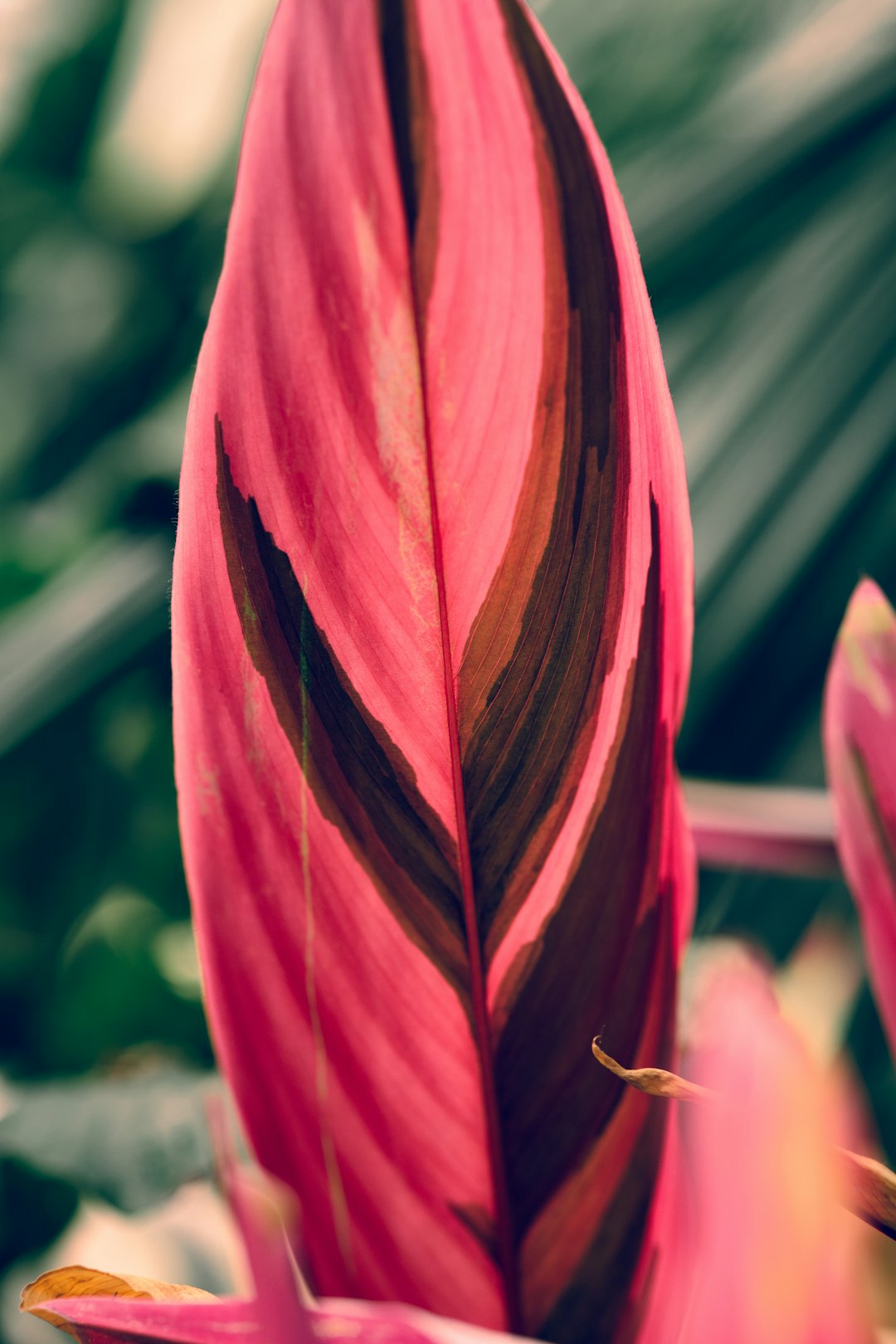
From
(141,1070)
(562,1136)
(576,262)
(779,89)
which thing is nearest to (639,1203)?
(562,1136)

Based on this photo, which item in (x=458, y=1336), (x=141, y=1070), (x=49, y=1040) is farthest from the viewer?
(x=49, y=1040)

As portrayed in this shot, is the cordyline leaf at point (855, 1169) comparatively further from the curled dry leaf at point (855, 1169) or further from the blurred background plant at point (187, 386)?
the blurred background plant at point (187, 386)

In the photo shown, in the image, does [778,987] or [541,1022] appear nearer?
[541,1022]

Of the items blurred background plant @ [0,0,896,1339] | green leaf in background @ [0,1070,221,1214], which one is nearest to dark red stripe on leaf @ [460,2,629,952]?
green leaf in background @ [0,1070,221,1214]

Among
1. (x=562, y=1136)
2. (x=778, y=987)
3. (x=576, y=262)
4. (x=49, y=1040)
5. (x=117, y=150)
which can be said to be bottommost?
(x=778, y=987)

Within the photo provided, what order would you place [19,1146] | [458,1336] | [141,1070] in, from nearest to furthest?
1. [458,1336]
2. [19,1146]
3. [141,1070]

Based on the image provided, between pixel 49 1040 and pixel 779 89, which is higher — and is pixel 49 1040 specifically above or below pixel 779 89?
below

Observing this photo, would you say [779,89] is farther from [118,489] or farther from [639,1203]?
[639,1203]
